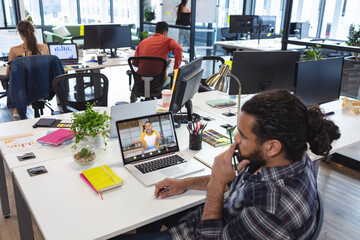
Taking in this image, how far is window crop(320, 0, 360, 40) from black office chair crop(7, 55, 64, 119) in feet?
21.0

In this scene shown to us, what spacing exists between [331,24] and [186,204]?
7.77 m

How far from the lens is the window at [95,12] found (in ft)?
33.4

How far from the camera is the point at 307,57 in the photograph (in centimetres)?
330

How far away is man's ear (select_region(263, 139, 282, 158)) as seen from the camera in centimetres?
109

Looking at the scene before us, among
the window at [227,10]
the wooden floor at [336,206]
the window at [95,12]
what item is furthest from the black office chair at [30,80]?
the window at [95,12]

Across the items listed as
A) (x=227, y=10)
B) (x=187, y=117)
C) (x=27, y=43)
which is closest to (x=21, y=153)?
(x=187, y=117)

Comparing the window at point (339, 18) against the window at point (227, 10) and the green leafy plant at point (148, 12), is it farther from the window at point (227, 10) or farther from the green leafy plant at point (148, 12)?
the green leafy plant at point (148, 12)

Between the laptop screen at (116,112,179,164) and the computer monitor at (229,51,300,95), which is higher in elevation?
the computer monitor at (229,51,300,95)

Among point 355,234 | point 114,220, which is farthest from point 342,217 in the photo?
point 114,220

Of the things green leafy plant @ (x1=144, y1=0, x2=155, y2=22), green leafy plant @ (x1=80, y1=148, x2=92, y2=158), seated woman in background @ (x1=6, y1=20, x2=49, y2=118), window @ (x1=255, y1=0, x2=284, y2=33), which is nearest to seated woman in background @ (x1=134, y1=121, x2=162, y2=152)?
green leafy plant @ (x1=80, y1=148, x2=92, y2=158)

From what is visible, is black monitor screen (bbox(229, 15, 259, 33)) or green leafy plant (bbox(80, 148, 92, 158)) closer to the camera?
green leafy plant (bbox(80, 148, 92, 158))

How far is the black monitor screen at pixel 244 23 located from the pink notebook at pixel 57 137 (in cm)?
541

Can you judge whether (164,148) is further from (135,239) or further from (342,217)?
(342,217)

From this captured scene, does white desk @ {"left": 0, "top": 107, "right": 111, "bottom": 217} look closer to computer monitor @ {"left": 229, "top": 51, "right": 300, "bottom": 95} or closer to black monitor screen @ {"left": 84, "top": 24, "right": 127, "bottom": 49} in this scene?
computer monitor @ {"left": 229, "top": 51, "right": 300, "bottom": 95}
